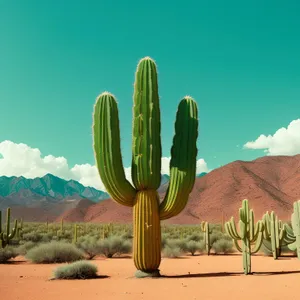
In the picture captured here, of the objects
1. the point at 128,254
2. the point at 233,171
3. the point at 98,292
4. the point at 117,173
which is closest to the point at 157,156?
the point at 117,173

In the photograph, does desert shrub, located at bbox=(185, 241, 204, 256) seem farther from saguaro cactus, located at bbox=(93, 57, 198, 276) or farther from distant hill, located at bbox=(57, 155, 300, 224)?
distant hill, located at bbox=(57, 155, 300, 224)

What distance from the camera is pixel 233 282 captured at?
10.8m

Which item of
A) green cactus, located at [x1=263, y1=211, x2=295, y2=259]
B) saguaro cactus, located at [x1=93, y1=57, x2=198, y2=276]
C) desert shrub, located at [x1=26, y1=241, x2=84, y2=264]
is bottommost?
desert shrub, located at [x1=26, y1=241, x2=84, y2=264]

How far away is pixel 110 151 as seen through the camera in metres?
12.0

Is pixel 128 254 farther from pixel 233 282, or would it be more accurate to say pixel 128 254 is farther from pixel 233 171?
pixel 233 171

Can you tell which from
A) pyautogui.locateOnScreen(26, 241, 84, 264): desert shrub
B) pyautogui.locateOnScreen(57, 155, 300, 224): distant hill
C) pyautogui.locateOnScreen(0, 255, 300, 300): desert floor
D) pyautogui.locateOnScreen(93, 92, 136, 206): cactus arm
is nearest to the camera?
pyautogui.locateOnScreen(0, 255, 300, 300): desert floor

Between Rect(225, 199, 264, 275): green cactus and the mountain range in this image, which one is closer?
Rect(225, 199, 264, 275): green cactus

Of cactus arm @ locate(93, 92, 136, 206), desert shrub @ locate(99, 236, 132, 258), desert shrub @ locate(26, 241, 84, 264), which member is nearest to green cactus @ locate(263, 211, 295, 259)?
desert shrub @ locate(99, 236, 132, 258)

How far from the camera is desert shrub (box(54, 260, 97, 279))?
12.2 meters

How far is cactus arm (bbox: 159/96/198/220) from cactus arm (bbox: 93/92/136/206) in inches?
44.9

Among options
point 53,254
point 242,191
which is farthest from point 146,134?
point 242,191

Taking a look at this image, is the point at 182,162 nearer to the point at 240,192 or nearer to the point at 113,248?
the point at 113,248

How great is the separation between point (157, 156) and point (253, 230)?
4210 millimetres

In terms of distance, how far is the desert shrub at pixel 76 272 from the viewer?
1225 cm
